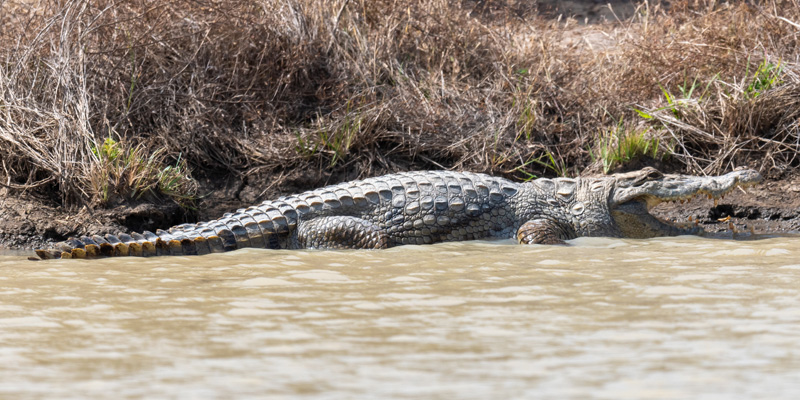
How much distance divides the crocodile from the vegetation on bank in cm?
84

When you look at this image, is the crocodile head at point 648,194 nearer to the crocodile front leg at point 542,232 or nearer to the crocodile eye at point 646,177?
the crocodile eye at point 646,177

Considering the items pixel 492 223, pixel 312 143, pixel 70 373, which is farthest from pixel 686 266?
pixel 312 143

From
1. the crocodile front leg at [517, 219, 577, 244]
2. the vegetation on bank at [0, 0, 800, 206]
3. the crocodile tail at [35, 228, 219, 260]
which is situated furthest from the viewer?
the vegetation on bank at [0, 0, 800, 206]

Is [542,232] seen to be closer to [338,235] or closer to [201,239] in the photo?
[338,235]

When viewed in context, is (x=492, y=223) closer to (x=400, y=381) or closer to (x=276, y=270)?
(x=276, y=270)

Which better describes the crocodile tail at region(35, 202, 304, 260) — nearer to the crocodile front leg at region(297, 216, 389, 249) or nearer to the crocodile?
the crocodile

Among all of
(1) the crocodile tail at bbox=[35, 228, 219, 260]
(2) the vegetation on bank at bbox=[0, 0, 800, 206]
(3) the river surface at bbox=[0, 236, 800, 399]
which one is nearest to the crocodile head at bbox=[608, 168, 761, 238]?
(2) the vegetation on bank at bbox=[0, 0, 800, 206]

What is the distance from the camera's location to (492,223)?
554 centimetres

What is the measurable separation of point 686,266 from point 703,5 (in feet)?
17.7

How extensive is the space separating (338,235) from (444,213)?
72cm

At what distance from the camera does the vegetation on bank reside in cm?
606

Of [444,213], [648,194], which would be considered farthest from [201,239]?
[648,194]

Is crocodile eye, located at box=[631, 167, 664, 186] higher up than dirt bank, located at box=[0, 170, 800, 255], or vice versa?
crocodile eye, located at box=[631, 167, 664, 186]

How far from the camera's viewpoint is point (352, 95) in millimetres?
7219
